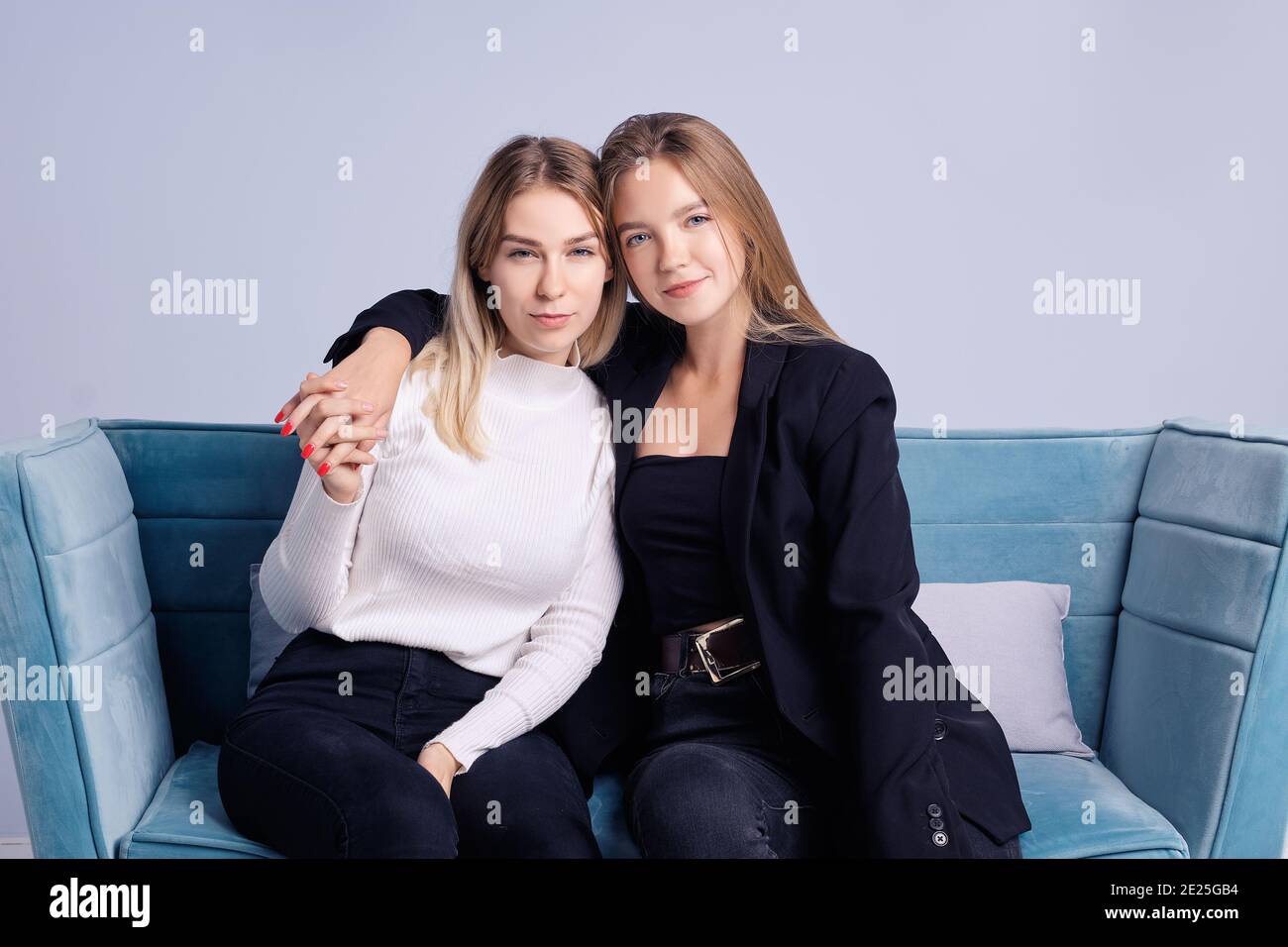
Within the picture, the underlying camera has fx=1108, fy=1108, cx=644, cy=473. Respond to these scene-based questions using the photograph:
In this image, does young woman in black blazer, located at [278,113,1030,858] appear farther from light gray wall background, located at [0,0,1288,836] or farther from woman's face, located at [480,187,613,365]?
light gray wall background, located at [0,0,1288,836]

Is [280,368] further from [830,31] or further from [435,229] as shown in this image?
[830,31]

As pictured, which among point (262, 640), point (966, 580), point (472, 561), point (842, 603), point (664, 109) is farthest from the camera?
point (664, 109)

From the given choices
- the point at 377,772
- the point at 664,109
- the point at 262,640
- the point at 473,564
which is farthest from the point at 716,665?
the point at 664,109

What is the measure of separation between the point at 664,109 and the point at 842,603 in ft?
5.32

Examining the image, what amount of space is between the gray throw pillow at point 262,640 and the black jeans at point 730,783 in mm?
719

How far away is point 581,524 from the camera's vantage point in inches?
69.7

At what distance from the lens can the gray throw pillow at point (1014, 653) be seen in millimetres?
2070

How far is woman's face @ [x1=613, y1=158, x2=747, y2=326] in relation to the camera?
1.71m

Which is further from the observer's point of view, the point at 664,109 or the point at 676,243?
the point at 664,109

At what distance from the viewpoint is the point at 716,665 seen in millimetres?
1716

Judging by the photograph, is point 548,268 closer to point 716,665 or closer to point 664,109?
point 716,665

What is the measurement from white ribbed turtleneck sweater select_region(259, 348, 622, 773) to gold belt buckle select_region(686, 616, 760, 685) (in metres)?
0.18
